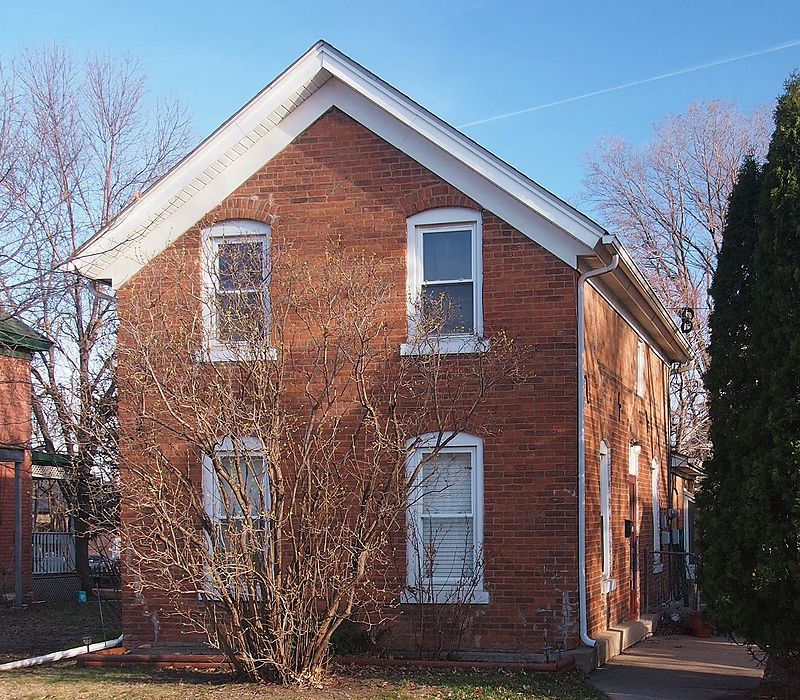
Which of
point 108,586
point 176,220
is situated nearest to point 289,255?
point 176,220

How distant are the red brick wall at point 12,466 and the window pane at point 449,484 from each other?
42.3 ft

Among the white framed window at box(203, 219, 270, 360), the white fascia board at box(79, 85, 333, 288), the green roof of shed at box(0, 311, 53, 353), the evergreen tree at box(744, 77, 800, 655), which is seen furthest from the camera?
the green roof of shed at box(0, 311, 53, 353)

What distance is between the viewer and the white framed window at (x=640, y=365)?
18672 mm

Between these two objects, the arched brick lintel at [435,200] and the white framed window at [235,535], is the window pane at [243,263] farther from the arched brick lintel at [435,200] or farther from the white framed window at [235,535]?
the white framed window at [235,535]

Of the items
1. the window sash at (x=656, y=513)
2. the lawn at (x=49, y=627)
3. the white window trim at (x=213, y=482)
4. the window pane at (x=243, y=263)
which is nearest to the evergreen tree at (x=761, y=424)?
the window pane at (x=243, y=263)

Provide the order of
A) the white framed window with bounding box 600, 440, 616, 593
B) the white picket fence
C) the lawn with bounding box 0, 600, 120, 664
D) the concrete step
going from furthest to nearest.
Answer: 1. the white picket fence
2. the lawn with bounding box 0, 600, 120, 664
3. the white framed window with bounding box 600, 440, 616, 593
4. the concrete step

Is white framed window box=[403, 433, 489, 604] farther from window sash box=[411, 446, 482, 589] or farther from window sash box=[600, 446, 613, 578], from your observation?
window sash box=[600, 446, 613, 578]

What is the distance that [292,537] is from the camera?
10758mm

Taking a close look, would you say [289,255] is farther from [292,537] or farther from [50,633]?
[50,633]

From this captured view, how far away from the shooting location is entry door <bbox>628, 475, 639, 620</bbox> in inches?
689

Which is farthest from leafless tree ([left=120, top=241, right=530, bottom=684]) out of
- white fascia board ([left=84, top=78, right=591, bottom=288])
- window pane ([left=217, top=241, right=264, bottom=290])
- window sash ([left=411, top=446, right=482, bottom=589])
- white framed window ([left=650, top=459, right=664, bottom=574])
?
white framed window ([left=650, top=459, right=664, bottom=574])

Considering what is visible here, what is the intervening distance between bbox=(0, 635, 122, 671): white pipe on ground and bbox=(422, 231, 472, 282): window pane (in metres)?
6.75

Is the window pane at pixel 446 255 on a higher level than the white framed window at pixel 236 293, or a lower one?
higher

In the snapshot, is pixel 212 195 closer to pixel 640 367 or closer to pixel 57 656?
pixel 57 656
